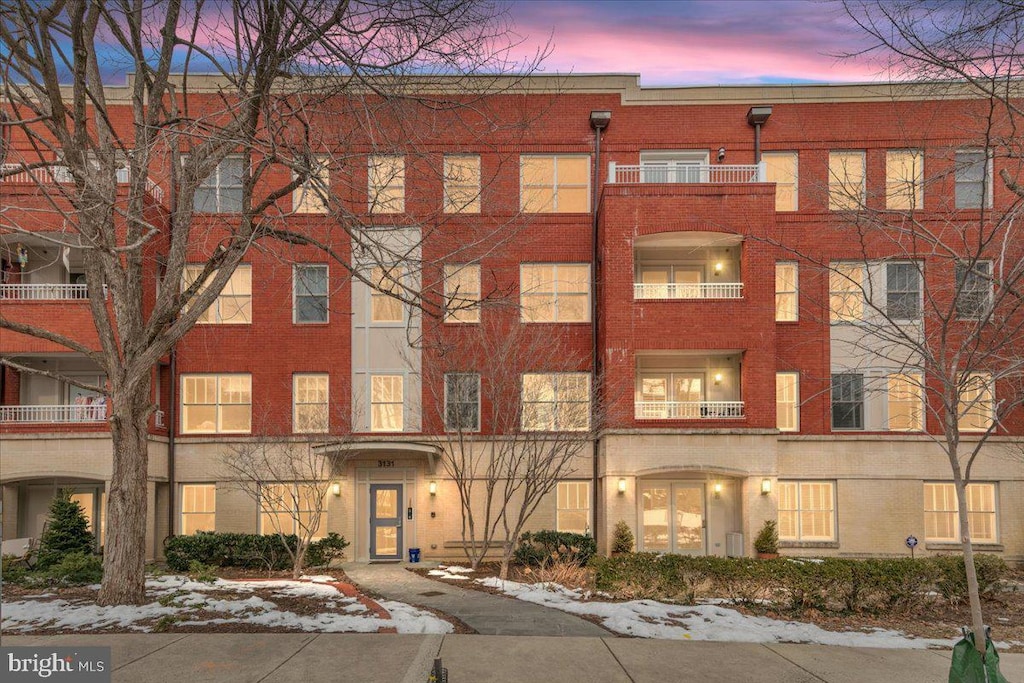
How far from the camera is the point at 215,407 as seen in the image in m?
24.3

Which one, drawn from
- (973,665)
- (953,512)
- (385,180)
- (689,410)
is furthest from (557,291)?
(973,665)

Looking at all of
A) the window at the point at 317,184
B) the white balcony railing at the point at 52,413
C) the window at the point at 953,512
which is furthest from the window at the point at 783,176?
the white balcony railing at the point at 52,413

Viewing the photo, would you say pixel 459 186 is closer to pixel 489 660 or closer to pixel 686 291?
pixel 489 660

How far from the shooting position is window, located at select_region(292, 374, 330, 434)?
944 inches

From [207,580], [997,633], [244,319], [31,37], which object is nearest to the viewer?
[31,37]

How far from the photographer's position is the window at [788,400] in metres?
24.1

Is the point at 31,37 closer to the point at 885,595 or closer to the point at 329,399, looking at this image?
the point at 329,399

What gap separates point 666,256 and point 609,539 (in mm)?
8664

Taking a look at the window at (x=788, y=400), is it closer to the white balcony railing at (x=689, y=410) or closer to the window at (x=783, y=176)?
the white balcony railing at (x=689, y=410)

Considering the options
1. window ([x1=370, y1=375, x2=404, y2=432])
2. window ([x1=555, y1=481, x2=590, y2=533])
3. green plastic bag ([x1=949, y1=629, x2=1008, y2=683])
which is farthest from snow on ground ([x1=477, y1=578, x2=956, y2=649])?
window ([x1=370, y1=375, x2=404, y2=432])

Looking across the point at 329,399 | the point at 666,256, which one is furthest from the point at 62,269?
the point at 666,256

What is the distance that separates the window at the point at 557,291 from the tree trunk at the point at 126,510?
1268cm

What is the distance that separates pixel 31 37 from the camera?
1173 cm

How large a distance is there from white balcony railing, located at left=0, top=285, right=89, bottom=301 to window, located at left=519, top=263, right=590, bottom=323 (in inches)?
494
